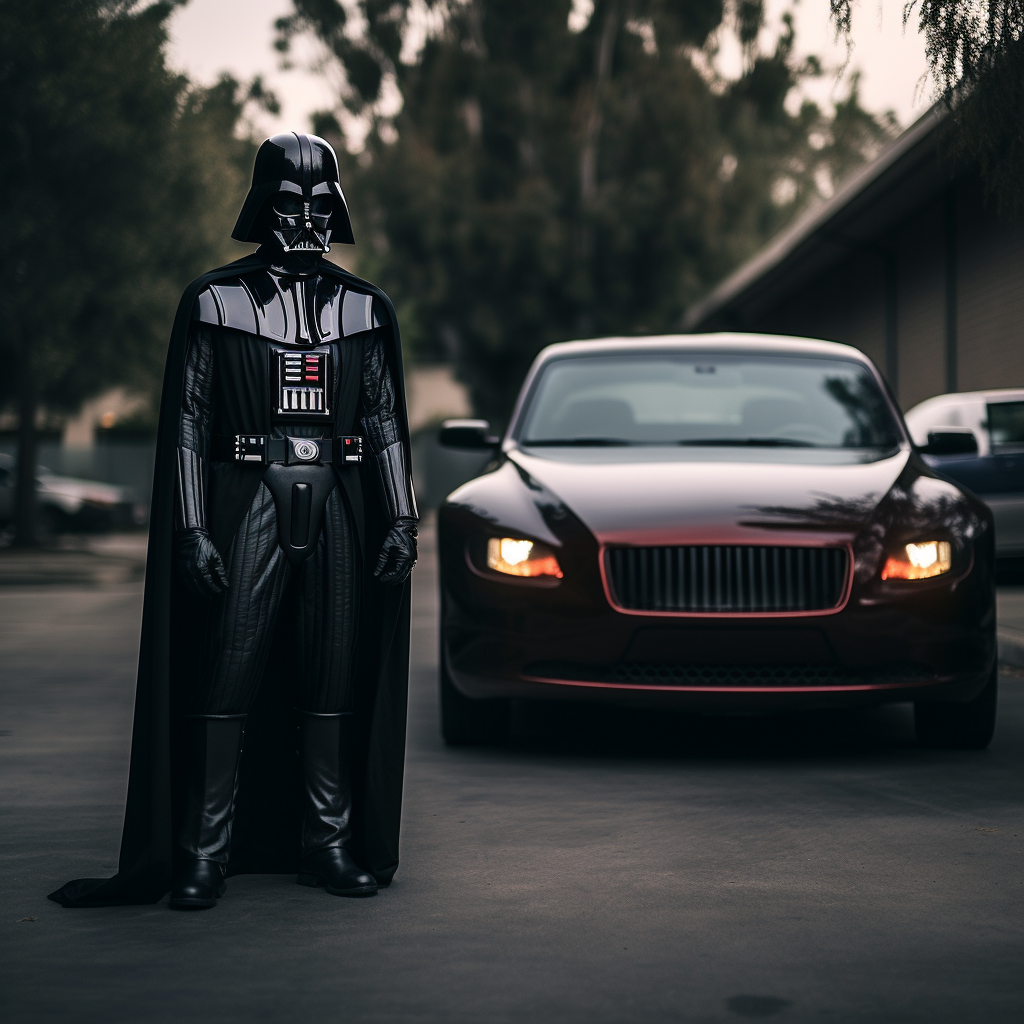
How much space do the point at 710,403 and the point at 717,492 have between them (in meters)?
1.73

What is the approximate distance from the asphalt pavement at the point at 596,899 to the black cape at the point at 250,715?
10 cm

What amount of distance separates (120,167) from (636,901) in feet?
68.6

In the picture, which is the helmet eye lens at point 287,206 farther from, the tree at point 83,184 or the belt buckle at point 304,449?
the tree at point 83,184

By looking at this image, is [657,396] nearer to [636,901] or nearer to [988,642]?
[988,642]

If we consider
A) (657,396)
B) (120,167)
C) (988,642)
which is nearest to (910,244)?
(120,167)

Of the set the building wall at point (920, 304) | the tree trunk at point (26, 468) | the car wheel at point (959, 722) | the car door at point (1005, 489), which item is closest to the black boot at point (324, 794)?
the car wheel at point (959, 722)

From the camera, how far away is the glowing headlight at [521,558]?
6.45m

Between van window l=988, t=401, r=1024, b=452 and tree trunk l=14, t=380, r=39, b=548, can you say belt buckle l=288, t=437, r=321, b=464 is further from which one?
tree trunk l=14, t=380, r=39, b=548

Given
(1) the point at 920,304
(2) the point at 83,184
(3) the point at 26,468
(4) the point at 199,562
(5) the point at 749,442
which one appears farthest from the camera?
(3) the point at 26,468

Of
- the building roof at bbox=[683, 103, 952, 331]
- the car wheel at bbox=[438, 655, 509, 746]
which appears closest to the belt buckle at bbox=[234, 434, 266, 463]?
the car wheel at bbox=[438, 655, 509, 746]

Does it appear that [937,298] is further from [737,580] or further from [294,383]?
[294,383]

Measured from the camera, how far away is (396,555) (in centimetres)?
458

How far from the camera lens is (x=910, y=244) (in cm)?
2406

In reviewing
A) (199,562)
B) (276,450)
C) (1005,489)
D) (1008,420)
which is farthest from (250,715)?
(1008,420)
